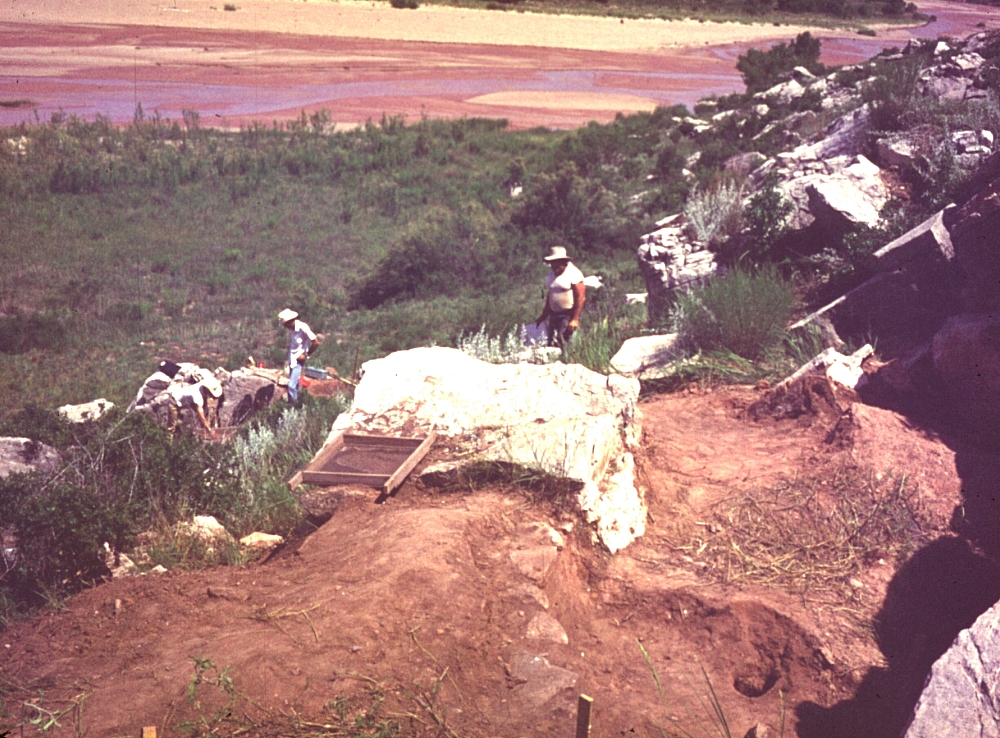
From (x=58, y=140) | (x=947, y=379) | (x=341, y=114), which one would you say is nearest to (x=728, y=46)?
(x=341, y=114)

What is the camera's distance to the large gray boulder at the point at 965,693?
10.3ft

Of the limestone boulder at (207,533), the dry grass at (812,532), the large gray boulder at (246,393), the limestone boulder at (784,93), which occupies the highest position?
the limestone boulder at (784,93)

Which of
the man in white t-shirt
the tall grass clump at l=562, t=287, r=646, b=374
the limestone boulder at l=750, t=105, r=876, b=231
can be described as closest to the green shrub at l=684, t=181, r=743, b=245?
the limestone boulder at l=750, t=105, r=876, b=231

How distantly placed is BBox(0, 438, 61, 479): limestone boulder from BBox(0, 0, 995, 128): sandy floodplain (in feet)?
22.1

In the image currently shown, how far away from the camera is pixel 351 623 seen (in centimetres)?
445

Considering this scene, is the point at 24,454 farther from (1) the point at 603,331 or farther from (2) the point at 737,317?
(2) the point at 737,317

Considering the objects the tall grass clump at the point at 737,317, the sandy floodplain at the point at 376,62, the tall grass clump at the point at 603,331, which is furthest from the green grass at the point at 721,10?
the tall grass clump at the point at 737,317

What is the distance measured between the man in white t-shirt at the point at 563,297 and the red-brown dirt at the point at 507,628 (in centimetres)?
458

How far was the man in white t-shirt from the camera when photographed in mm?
10766

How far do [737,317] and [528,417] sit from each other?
10.4 ft

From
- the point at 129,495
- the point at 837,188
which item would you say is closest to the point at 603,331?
the point at 837,188

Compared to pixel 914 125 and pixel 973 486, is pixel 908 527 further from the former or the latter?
pixel 914 125

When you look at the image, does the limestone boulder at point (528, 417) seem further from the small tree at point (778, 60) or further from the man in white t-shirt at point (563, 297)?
the small tree at point (778, 60)

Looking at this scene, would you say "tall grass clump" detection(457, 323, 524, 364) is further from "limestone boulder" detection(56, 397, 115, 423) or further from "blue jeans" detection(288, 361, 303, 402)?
"limestone boulder" detection(56, 397, 115, 423)
